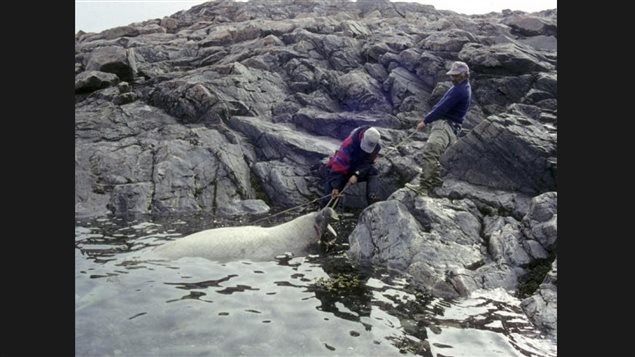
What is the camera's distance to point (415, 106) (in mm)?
29859

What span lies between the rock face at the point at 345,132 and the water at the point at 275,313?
1.15m

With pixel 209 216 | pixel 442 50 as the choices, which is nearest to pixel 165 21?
pixel 442 50

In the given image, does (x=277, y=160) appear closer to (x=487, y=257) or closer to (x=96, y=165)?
(x=96, y=165)

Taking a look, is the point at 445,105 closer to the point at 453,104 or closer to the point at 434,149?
the point at 453,104

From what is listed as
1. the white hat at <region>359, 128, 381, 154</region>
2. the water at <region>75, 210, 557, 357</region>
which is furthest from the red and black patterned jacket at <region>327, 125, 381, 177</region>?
the water at <region>75, 210, 557, 357</region>

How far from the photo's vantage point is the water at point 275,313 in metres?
9.05

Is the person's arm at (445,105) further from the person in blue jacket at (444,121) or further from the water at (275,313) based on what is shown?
the water at (275,313)

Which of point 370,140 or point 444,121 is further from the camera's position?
point 444,121

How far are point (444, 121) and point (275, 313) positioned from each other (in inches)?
432

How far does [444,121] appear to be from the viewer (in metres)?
18.2

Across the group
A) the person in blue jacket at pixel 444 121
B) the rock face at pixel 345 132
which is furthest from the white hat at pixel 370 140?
the rock face at pixel 345 132

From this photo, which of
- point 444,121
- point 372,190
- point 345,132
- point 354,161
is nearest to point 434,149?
point 444,121

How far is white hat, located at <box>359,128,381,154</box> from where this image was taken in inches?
661

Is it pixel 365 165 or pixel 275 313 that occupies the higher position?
pixel 365 165
